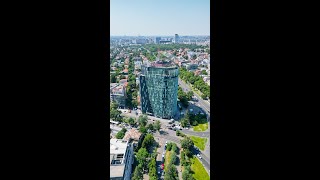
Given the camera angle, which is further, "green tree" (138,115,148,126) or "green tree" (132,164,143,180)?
"green tree" (138,115,148,126)

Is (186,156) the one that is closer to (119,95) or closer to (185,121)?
(185,121)

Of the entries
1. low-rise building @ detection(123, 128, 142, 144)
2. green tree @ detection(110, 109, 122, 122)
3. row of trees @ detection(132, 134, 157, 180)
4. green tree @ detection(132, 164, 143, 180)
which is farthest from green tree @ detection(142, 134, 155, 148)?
green tree @ detection(132, 164, 143, 180)

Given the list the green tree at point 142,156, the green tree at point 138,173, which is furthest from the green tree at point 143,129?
the green tree at point 138,173

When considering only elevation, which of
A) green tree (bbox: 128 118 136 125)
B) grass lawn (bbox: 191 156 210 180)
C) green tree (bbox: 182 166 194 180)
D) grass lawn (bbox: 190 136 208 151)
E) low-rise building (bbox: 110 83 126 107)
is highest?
low-rise building (bbox: 110 83 126 107)

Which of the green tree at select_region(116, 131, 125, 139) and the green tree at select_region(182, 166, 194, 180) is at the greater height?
the green tree at select_region(116, 131, 125, 139)

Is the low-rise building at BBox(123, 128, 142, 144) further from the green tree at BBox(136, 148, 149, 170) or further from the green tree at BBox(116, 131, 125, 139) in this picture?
the green tree at BBox(136, 148, 149, 170)
